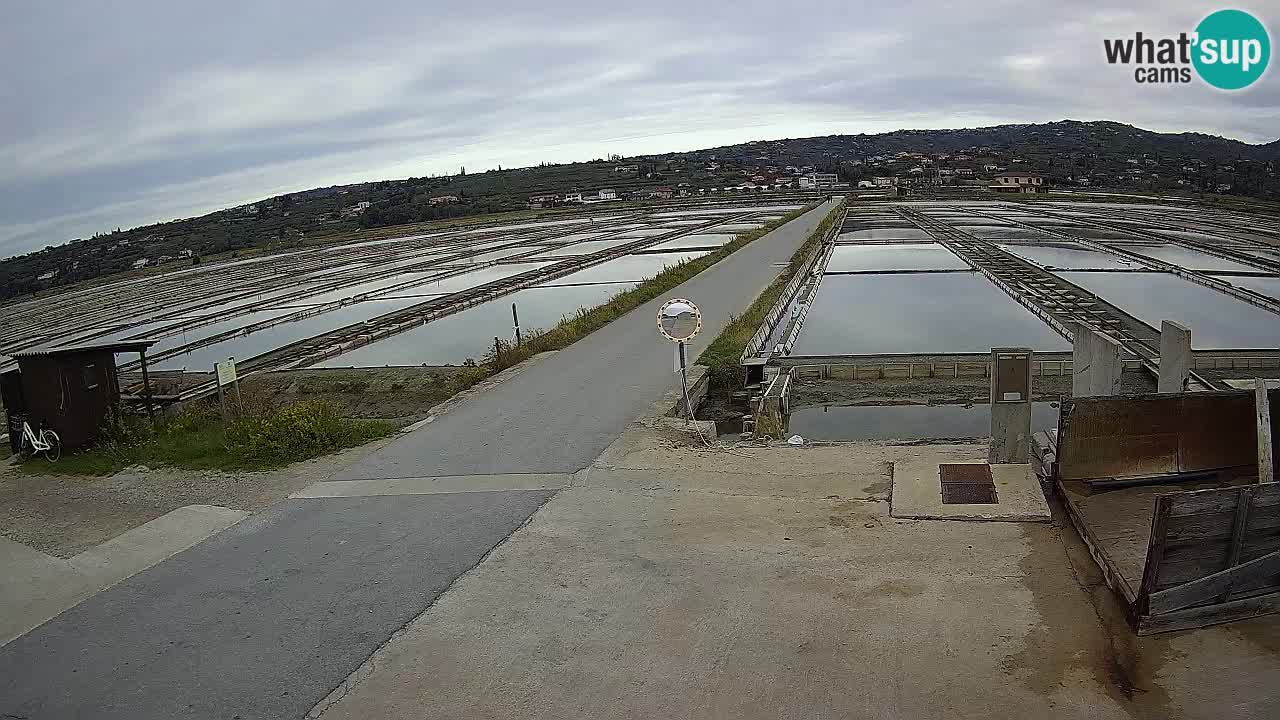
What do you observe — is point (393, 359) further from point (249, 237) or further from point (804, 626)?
point (249, 237)

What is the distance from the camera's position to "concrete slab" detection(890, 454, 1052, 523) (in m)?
5.92

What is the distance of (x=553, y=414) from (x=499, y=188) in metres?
111

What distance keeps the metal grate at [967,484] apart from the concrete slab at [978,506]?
4 cm

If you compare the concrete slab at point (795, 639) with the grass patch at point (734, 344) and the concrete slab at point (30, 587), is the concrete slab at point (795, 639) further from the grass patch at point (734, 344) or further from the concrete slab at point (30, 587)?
the grass patch at point (734, 344)

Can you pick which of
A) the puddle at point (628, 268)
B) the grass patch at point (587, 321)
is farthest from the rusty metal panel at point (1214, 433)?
the puddle at point (628, 268)

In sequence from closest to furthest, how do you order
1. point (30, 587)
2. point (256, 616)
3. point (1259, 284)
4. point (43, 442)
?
1. point (256, 616)
2. point (30, 587)
3. point (43, 442)
4. point (1259, 284)

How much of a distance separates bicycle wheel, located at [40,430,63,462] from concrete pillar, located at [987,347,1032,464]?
9158 mm

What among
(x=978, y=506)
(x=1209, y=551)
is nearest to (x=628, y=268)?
(x=978, y=506)

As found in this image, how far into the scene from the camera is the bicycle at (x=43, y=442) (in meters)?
9.27

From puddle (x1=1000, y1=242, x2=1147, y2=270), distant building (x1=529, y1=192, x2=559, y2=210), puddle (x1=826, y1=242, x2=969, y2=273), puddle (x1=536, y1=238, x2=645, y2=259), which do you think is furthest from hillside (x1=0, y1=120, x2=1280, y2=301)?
puddle (x1=1000, y1=242, x2=1147, y2=270)

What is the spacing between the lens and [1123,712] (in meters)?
3.82

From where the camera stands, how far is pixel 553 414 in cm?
966

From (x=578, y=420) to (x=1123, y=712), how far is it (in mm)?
6254

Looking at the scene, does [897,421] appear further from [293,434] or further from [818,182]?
[818,182]
